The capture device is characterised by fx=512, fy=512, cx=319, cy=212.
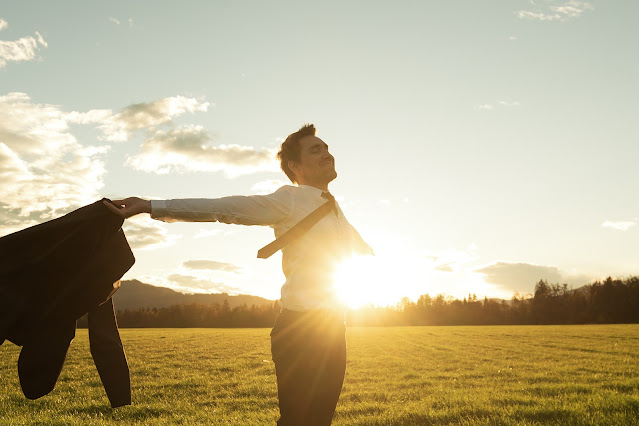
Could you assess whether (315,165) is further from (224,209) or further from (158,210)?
(158,210)

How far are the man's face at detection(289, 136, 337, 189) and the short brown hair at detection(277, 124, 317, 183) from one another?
7 cm

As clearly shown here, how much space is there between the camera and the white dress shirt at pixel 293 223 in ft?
11.4

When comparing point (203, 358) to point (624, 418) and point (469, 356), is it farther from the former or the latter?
point (624, 418)

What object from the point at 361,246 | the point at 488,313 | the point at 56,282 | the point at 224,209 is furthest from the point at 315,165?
the point at 488,313

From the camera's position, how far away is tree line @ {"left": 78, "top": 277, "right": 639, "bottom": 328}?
371 feet

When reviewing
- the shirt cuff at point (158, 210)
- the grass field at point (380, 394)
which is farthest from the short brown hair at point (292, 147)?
the grass field at point (380, 394)

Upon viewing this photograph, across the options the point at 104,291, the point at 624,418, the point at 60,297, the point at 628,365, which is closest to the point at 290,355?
the point at 104,291

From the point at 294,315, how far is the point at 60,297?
1.64 m

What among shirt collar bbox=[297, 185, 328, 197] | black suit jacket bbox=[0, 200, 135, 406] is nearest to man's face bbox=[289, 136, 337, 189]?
shirt collar bbox=[297, 185, 328, 197]

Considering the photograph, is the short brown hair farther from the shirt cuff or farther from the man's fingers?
the man's fingers

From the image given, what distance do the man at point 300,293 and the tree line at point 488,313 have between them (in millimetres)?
106113

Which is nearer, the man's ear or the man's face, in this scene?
the man's face

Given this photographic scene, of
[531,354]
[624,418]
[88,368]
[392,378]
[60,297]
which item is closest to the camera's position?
[60,297]

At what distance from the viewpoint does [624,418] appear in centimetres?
905
